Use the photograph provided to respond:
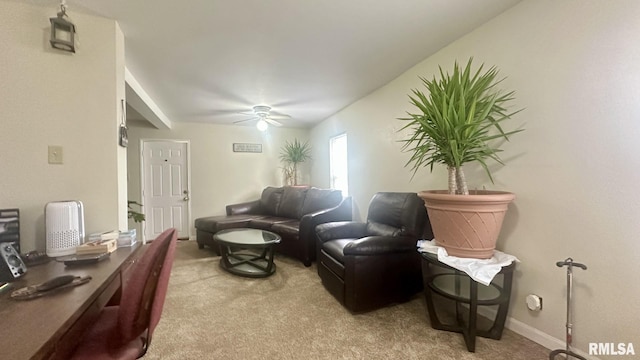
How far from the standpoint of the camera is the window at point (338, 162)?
167 inches

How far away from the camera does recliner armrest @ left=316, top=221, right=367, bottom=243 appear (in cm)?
265

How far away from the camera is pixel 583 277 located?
141cm

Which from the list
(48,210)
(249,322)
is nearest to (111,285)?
(48,210)

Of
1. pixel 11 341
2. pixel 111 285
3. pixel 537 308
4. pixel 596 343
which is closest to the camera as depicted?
pixel 11 341

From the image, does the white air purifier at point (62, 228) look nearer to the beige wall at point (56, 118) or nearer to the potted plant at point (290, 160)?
the beige wall at point (56, 118)

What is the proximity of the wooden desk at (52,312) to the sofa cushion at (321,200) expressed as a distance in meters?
2.72

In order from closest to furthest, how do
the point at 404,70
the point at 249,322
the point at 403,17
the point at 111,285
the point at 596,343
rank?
the point at 111,285 < the point at 596,343 < the point at 403,17 < the point at 249,322 < the point at 404,70

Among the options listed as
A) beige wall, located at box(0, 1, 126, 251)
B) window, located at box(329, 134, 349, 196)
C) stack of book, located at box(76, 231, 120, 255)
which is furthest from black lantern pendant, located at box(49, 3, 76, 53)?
window, located at box(329, 134, 349, 196)

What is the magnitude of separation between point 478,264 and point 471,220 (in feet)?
0.84

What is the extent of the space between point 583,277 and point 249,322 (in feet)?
7.12

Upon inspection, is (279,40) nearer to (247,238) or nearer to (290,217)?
(247,238)

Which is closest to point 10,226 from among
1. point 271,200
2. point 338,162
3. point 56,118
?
point 56,118

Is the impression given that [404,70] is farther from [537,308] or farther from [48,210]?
[48,210]

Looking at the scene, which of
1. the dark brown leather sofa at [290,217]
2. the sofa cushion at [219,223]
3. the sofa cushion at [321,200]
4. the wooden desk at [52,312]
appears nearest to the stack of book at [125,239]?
the wooden desk at [52,312]
